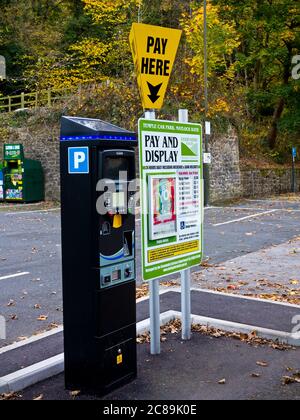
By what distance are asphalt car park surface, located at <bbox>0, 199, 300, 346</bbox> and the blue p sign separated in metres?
2.61

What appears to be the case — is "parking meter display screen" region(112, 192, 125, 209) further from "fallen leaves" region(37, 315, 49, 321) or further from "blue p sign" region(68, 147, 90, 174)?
"fallen leaves" region(37, 315, 49, 321)

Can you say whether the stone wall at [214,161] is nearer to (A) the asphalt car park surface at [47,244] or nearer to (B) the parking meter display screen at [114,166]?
(A) the asphalt car park surface at [47,244]

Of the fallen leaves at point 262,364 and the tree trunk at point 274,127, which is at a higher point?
the tree trunk at point 274,127

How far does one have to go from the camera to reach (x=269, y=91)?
1268 inches

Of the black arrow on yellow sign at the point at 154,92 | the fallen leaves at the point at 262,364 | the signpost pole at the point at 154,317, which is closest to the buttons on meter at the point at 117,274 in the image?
the signpost pole at the point at 154,317

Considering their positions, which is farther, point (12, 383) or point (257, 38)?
point (257, 38)

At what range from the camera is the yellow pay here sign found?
516 cm

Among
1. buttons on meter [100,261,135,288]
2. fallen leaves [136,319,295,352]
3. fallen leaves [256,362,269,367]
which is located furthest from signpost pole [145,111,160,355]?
fallen leaves [256,362,269,367]

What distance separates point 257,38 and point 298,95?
12.5 feet

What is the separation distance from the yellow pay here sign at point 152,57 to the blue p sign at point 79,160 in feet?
3.61

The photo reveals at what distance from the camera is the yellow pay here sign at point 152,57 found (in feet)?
16.9

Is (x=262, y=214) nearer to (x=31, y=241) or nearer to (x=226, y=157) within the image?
(x=226, y=157)
